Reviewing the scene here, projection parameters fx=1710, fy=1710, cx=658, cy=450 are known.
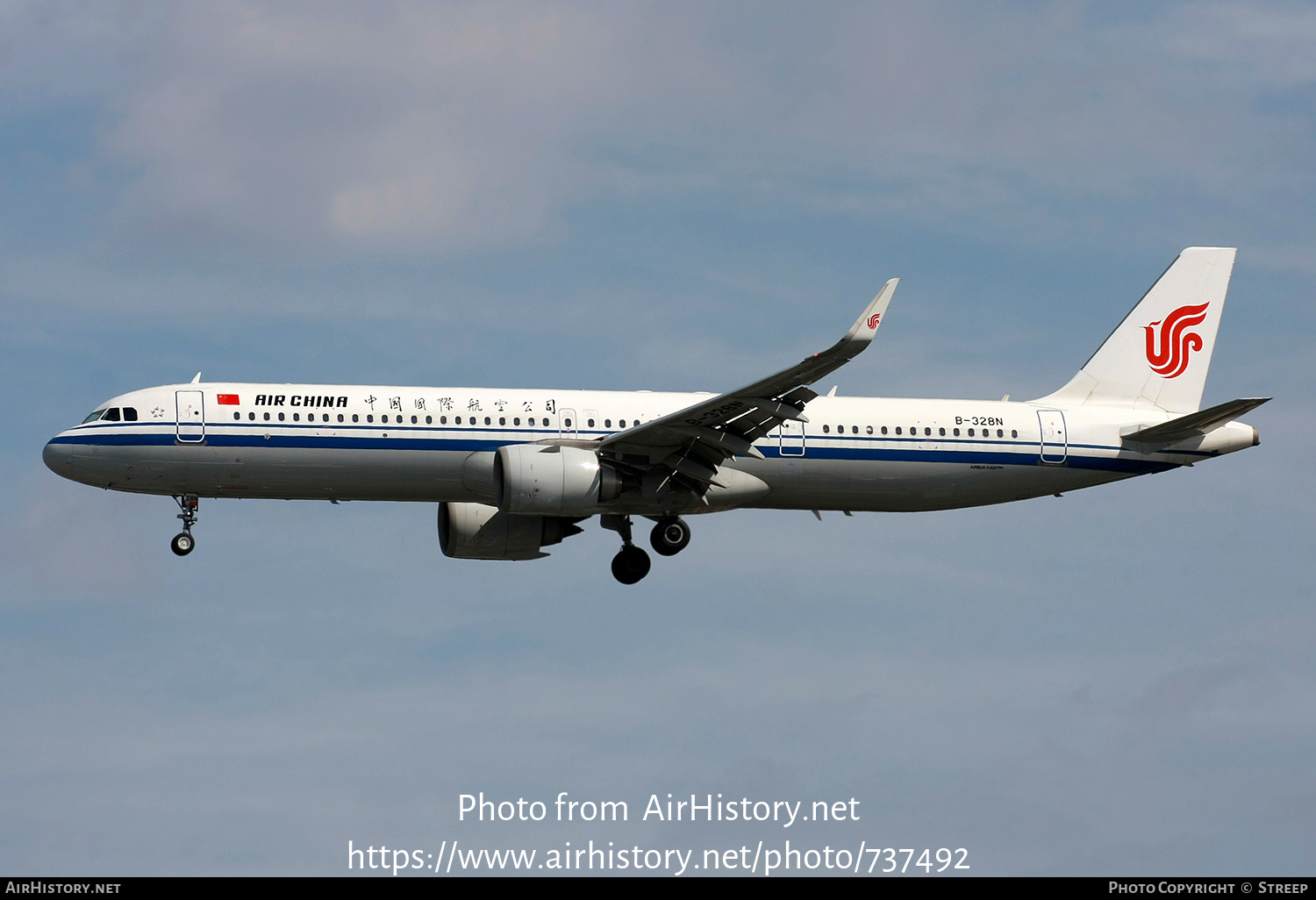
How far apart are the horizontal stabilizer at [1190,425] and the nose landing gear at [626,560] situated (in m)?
13.3

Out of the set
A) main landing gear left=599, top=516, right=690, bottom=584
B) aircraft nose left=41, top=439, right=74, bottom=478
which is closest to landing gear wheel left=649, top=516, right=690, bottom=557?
main landing gear left=599, top=516, right=690, bottom=584

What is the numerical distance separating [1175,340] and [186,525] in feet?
90.6

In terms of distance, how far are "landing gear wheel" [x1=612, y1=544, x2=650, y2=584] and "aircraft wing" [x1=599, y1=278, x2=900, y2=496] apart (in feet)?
9.24

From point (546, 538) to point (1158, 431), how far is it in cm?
1652

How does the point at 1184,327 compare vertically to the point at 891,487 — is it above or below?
above

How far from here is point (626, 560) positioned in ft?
146

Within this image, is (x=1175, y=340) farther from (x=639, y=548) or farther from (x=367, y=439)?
(x=367, y=439)

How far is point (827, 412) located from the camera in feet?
143

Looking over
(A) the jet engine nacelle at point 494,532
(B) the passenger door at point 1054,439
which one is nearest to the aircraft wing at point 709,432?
(A) the jet engine nacelle at point 494,532

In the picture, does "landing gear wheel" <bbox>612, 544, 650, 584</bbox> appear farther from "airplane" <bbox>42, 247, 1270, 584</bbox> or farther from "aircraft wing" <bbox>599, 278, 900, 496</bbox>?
"aircraft wing" <bbox>599, 278, 900, 496</bbox>

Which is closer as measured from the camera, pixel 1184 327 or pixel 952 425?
pixel 952 425

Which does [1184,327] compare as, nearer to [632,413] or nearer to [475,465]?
[632,413]

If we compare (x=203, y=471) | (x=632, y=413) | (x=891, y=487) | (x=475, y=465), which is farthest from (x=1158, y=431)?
(x=203, y=471)

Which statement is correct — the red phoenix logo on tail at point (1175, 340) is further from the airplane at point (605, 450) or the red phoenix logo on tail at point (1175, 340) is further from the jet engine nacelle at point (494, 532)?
the jet engine nacelle at point (494, 532)
